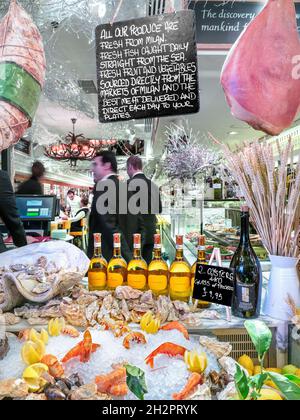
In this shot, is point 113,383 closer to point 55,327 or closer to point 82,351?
point 82,351

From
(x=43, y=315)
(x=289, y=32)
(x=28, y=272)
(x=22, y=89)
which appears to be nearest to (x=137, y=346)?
(x=43, y=315)

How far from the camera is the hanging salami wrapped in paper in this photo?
128 centimetres

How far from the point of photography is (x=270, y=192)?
134 cm

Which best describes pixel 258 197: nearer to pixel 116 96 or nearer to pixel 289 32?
pixel 289 32

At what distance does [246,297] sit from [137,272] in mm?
471

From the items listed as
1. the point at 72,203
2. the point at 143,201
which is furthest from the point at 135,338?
the point at 72,203

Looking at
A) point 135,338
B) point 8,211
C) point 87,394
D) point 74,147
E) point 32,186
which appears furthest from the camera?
point 74,147

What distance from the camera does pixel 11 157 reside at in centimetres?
343

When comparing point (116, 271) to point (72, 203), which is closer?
point (116, 271)

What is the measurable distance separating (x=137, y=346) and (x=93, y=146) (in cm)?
756

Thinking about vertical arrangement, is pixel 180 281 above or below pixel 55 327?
above

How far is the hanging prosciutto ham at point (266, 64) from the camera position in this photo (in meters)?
1.28

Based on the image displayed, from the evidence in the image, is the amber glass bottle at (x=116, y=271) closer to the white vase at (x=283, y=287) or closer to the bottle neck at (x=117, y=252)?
the bottle neck at (x=117, y=252)

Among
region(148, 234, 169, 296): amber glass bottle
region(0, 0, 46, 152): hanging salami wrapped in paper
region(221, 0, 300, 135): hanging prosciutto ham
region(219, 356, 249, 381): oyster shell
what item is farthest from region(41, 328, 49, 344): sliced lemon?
region(221, 0, 300, 135): hanging prosciutto ham
